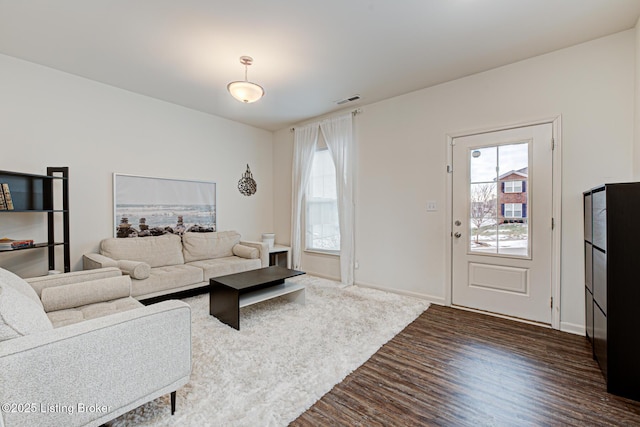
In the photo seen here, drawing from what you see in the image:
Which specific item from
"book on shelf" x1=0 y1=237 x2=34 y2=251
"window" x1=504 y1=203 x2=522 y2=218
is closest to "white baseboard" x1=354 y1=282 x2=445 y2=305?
"window" x1=504 y1=203 x2=522 y2=218

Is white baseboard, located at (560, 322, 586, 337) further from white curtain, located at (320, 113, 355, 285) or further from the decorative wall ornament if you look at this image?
the decorative wall ornament

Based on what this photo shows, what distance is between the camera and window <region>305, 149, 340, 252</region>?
474 centimetres

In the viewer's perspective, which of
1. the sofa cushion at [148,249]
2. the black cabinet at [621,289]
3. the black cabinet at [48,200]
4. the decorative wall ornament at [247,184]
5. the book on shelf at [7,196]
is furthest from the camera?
the decorative wall ornament at [247,184]

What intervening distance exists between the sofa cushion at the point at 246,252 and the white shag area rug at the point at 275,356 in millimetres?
882

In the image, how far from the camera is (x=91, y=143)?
3504 millimetres

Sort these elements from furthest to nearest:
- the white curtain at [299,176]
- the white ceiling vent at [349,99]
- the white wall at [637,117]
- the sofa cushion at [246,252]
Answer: the white curtain at [299,176]
the sofa cushion at [246,252]
the white ceiling vent at [349,99]
the white wall at [637,117]

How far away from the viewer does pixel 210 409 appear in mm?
1666

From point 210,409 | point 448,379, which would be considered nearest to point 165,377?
point 210,409

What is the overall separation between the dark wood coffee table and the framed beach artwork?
1.65 metres

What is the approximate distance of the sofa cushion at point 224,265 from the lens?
3781 millimetres

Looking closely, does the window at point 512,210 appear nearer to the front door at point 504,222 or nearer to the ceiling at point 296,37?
the front door at point 504,222

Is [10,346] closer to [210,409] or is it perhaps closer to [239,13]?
[210,409]

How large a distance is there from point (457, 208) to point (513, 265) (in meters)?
0.85

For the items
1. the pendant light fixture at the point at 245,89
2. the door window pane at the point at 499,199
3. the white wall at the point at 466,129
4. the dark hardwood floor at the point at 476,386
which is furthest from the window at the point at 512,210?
the pendant light fixture at the point at 245,89
